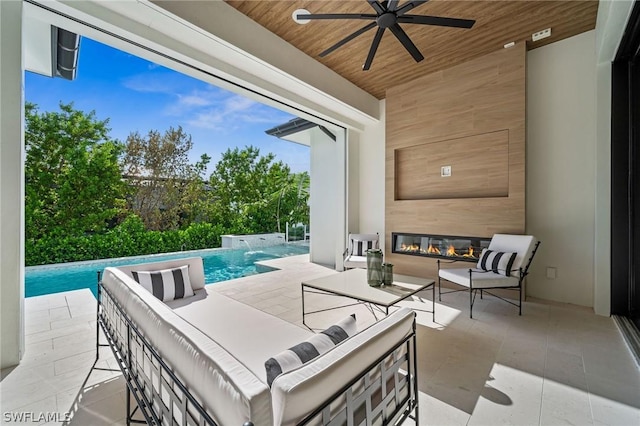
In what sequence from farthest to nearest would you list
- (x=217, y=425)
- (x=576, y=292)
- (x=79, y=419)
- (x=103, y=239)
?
1. (x=103, y=239)
2. (x=576, y=292)
3. (x=79, y=419)
4. (x=217, y=425)

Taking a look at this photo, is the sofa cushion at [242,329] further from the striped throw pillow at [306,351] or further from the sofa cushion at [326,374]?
the sofa cushion at [326,374]

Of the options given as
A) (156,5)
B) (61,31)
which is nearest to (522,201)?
(156,5)

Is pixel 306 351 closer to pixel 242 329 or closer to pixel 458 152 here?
pixel 242 329

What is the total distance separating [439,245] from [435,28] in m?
3.10

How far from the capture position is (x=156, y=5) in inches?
99.6

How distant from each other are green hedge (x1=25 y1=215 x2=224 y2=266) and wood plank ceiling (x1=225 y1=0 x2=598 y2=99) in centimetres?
757

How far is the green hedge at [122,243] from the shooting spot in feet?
22.7

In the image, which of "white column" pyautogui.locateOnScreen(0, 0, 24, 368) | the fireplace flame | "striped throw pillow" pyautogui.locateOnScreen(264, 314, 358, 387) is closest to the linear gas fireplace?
the fireplace flame

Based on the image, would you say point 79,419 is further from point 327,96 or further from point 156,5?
point 327,96

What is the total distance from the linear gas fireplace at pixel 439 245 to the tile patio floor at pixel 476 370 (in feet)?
3.14

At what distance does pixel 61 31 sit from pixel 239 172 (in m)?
8.59

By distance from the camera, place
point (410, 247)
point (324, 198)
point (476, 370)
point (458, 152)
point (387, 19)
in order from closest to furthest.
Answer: point (476, 370)
point (387, 19)
point (458, 152)
point (410, 247)
point (324, 198)

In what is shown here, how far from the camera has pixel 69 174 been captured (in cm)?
745

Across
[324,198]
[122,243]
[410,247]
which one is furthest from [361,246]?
[122,243]
